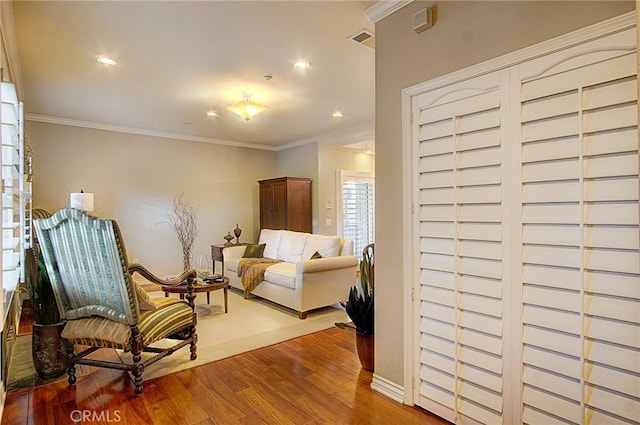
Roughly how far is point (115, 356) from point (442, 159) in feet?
10.5

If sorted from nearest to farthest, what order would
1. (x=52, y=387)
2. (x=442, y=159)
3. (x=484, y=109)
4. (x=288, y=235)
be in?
(x=484, y=109) → (x=442, y=159) → (x=52, y=387) → (x=288, y=235)

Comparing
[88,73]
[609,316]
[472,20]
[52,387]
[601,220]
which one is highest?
[88,73]

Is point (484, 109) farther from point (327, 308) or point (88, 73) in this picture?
point (88, 73)

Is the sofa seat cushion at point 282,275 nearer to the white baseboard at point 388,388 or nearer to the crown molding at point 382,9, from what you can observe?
the white baseboard at point 388,388

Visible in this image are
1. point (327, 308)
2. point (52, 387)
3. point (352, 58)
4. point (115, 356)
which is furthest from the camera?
point (327, 308)

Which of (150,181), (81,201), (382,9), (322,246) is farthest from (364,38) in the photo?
(150,181)

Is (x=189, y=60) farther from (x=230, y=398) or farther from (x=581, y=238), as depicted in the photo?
(x=581, y=238)

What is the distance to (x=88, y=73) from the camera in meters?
3.69

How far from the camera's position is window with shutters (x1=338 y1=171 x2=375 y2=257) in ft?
24.6

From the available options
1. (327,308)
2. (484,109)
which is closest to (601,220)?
(484,109)

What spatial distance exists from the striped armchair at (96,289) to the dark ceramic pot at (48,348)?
19 centimetres

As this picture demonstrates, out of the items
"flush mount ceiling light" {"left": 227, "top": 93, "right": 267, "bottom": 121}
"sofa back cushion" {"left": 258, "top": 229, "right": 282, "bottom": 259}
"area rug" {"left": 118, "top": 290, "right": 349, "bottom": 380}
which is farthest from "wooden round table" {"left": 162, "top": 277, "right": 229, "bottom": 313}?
"flush mount ceiling light" {"left": 227, "top": 93, "right": 267, "bottom": 121}

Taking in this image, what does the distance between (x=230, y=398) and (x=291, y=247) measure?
3.14 meters

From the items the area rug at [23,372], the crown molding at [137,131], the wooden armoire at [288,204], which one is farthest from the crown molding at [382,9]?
the crown molding at [137,131]
